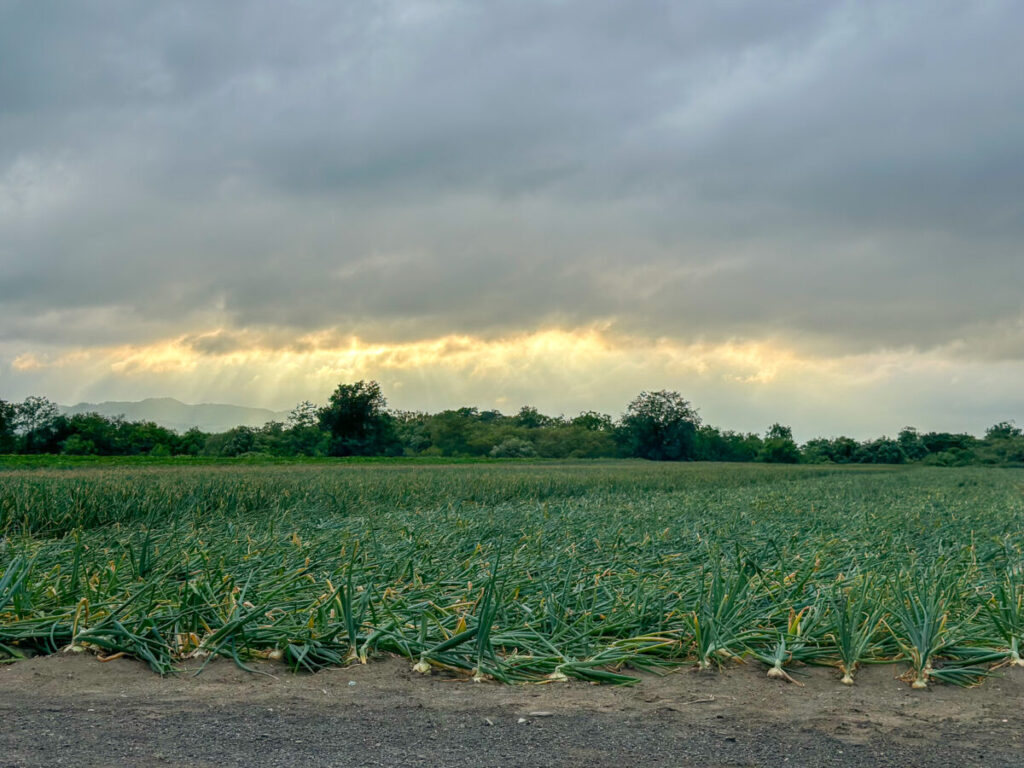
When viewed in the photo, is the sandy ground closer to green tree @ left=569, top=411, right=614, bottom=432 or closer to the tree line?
the tree line

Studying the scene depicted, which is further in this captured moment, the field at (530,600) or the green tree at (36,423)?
the green tree at (36,423)

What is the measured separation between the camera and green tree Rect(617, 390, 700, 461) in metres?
93.2

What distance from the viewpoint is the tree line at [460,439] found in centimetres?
5906

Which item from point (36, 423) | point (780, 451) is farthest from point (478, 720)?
point (780, 451)

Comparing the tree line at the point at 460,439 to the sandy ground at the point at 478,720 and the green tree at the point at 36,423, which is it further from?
the sandy ground at the point at 478,720

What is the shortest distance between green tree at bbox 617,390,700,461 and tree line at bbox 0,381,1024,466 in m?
0.12

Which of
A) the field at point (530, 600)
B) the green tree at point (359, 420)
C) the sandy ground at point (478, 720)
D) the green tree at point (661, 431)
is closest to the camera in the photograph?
the sandy ground at point (478, 720)

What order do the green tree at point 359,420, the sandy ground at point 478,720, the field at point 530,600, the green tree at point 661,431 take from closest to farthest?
the sandy ground at point 478,720
the field at point 530,600
the green tree at point 359,420
the green tree at point 661,431

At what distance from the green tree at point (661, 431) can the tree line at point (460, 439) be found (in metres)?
0.12

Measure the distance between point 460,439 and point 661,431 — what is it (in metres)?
25.1

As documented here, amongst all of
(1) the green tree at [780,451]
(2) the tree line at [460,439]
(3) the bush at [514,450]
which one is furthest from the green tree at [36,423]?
(1) the green tree at [780,451]

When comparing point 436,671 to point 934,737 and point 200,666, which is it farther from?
point 934,737

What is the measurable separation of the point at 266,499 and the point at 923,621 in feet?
39.2

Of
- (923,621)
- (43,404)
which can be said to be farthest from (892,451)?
(923,621)
